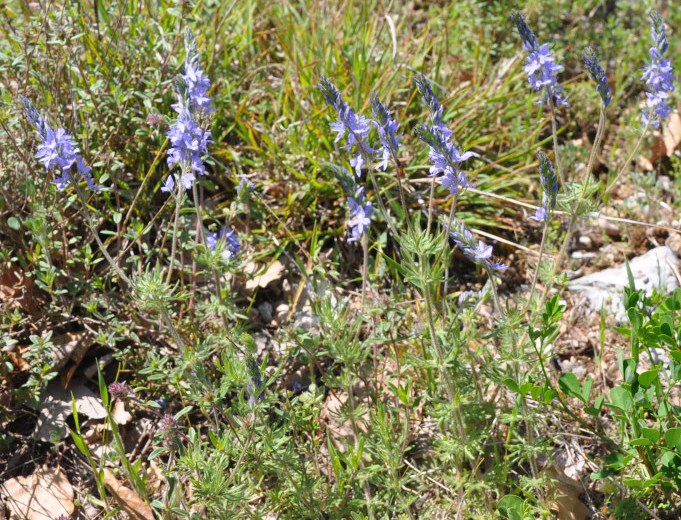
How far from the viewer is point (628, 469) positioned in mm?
2924

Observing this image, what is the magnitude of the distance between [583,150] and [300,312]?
2067 mm

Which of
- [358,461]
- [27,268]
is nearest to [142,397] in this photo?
[27,268]

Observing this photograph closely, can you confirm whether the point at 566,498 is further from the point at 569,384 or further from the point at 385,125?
the point at 385,125

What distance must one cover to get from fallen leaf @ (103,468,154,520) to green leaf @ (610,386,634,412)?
Result: 5.98ft

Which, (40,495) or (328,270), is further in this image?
(328,270)

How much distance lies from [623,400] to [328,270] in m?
1.67

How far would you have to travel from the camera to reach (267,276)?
3.65 metres

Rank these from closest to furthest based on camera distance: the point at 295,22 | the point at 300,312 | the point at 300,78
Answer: the point at 300,312 → the point at 300,78 → the point at 295,22

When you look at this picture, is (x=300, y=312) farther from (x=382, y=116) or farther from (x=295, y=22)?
(x=295, y=22)

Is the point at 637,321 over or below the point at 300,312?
over

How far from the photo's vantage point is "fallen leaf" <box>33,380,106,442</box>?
316 centimetres

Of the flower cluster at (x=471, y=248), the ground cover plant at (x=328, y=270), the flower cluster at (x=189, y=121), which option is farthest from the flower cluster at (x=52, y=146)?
the flower cluster at (x=471, y=248)

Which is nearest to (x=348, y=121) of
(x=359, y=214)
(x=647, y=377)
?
(x=359, y=214)

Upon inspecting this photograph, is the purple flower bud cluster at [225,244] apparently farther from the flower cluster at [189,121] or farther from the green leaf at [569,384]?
the green leaf at [569,384]
